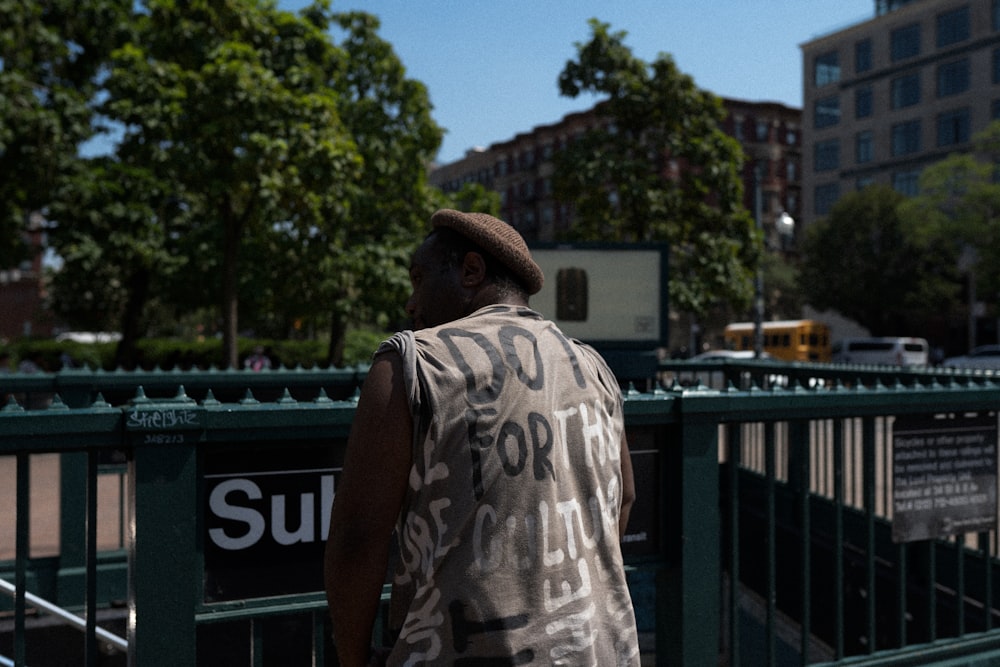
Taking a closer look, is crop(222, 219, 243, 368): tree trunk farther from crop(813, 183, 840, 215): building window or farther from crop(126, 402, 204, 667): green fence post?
crop(813, 183, 840, 215): building window

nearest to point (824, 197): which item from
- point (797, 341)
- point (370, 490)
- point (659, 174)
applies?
point (797, 341)

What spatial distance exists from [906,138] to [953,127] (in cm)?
330

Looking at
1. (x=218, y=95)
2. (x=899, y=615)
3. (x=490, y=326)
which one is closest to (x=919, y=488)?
(x=899, y=615)

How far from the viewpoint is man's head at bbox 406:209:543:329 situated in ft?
6.48

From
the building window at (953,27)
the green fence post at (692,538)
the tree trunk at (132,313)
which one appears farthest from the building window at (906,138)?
the green fence post at (692,538)

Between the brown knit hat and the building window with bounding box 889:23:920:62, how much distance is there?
197ft

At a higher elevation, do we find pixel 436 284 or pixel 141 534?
pixel 436 284

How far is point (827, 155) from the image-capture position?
60.0 metres

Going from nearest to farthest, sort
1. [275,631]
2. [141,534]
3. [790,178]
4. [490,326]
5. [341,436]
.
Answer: [490,326], [141,534], [341,436], [275,631], [790,178]

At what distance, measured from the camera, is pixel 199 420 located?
2611 mm

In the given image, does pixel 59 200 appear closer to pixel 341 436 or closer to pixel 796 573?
pixel 796 573

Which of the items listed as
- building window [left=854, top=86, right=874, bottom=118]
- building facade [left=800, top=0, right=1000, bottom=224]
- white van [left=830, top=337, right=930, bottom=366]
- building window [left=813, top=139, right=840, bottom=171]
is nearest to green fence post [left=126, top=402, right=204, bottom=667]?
white van [left=830, top=337, right=930, bottom=366]

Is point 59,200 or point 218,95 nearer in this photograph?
point 218,95

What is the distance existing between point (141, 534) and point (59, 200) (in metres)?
20.7
